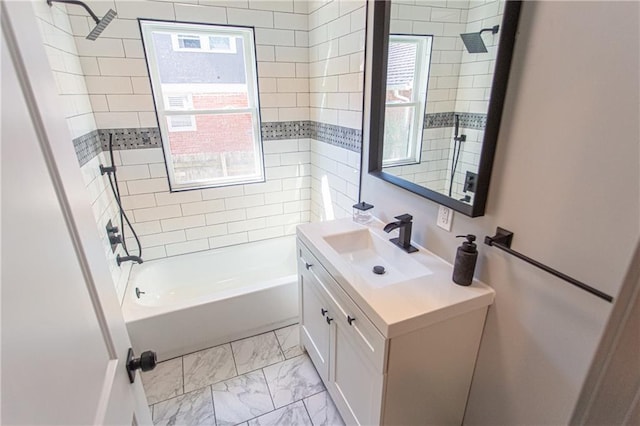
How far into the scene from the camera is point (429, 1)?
4.60ft

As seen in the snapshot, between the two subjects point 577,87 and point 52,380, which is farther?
point 577,87

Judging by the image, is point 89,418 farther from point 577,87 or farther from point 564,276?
point 577,87

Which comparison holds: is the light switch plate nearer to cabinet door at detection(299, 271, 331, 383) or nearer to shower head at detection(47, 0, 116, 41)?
cabinet door at detection(299, 271, 331, 383)

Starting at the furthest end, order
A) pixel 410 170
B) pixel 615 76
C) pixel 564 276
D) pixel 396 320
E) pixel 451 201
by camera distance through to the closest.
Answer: pixel 410 170 < pixel 451 201 < pixel 396 320 < pixel 564 276 < pixel 615 76

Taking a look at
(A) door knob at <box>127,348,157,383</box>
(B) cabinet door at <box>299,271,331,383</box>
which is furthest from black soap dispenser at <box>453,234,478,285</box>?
(A) door knob at <box>127,348,157,383</box>

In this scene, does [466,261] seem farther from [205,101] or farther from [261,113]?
[205,101]

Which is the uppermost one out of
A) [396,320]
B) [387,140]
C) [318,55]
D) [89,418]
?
[318,55]

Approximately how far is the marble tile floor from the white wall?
970 mm

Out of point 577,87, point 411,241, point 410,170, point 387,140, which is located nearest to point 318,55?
point 387,140

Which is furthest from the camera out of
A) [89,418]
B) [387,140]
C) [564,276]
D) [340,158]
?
[340,158]

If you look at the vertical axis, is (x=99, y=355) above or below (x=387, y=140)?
below

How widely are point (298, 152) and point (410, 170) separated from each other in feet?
4.68

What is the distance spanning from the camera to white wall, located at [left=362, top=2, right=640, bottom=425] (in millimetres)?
809

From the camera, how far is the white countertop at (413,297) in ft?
3.62
